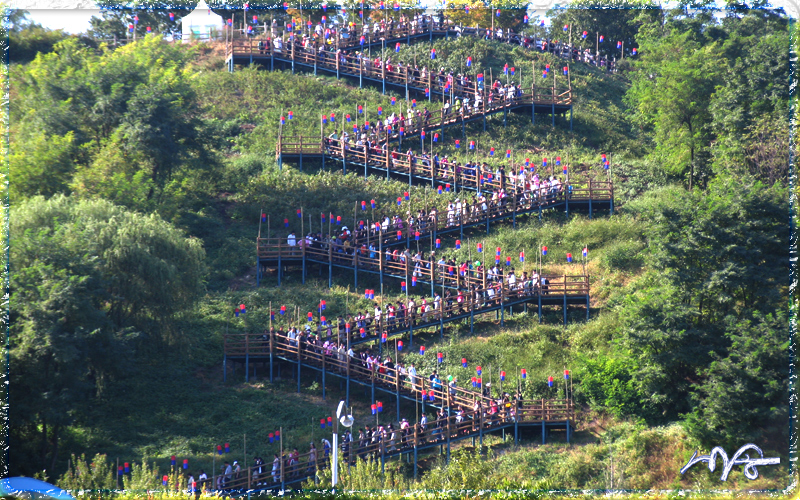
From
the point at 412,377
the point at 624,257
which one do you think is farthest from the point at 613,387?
the point at 624,257

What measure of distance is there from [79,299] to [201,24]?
126 ft

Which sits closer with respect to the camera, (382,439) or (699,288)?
(382,439)

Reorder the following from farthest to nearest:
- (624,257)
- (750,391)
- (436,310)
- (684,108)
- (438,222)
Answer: (684,108) < (438,222) < (624,257) < (436,310) < (750,391)

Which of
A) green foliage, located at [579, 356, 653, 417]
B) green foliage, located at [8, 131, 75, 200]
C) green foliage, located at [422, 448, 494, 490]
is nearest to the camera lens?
green foliage, located at [422, 448, 494, 490]

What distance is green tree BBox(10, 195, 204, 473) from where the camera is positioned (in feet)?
127

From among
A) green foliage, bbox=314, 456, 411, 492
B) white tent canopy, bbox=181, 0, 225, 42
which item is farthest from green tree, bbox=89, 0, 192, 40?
green foliage, bbox=314, 456, 411, 492

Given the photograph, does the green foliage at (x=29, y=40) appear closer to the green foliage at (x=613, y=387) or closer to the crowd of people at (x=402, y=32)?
the crowd of people at (x=402, y=32)

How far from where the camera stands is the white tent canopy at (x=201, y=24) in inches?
2926

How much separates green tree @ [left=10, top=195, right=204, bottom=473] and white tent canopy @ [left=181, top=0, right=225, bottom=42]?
99.2 feet

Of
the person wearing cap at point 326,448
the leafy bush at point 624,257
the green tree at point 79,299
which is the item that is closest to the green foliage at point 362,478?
the person wearing cap at point 326,448

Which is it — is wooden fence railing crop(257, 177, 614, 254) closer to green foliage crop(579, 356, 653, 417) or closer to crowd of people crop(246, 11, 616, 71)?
green foliage crop(579, 356, 653, 417)

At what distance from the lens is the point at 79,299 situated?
4025 centimetres

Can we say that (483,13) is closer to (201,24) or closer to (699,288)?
(201,24)

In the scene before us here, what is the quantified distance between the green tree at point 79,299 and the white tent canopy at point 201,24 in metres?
30.2
